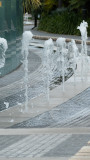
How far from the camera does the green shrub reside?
35.8 m

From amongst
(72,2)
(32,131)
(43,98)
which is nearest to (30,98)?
(43,98)

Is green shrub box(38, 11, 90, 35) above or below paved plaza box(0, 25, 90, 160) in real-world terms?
below

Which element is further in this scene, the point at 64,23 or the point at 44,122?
the point at 64,23

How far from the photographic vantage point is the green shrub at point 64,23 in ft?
117

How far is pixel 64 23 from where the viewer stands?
1428 inches

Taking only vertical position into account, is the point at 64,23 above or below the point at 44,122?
below

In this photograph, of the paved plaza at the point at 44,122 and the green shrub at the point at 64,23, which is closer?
the paved plaza at the point at 44,122

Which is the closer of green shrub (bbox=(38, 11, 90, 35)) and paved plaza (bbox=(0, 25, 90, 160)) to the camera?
paved plaza (bbox=(0, 25, 90, 160))

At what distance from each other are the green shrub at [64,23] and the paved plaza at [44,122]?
2176 cm

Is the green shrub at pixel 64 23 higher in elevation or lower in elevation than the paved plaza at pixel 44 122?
lower

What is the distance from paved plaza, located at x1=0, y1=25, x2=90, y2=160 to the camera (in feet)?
23.0

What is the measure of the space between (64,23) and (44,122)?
2773 centimetres

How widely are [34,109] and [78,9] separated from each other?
30.3 meters

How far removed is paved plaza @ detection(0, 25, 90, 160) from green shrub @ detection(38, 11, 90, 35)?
21.8 metres
